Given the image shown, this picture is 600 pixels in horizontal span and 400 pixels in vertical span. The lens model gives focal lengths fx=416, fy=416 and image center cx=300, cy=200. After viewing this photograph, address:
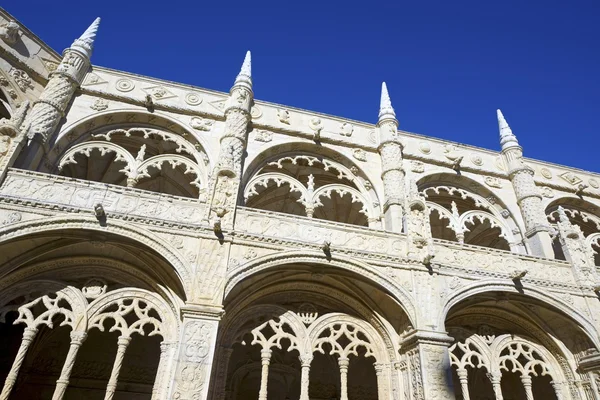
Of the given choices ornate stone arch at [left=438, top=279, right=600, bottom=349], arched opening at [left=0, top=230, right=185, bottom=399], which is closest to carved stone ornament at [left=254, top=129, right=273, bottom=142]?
arched opening at [left=0, top=230, right=185, bottom=399]

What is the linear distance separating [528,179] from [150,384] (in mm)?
12396

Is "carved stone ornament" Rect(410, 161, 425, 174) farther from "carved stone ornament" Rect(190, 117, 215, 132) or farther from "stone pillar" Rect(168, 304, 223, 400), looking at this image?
"stone pillar" Rect(168, 304, 223, 400)

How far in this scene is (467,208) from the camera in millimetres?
14320

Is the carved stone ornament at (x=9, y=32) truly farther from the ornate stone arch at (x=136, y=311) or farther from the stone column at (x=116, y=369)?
the stone column at (x=116, y=369)

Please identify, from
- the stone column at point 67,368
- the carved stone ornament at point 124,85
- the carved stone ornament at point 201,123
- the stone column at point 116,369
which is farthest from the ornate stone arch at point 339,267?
the carved stone ornament at point 124,85

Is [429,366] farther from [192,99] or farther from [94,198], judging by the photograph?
[192,99]

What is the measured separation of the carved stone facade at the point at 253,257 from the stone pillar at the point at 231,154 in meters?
0.05

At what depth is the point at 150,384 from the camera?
10.6m

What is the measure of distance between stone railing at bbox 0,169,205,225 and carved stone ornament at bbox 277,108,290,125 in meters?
4.78

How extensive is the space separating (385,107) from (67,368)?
431 inches

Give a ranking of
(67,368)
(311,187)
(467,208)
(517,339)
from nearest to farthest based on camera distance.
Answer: (67,368) → (517,339) → (311,187) → (467,208)

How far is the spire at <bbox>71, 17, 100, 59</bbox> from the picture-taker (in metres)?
11.4

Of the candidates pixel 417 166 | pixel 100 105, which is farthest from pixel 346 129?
pixel 100 105

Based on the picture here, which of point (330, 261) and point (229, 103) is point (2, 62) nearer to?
point (229, 103)
